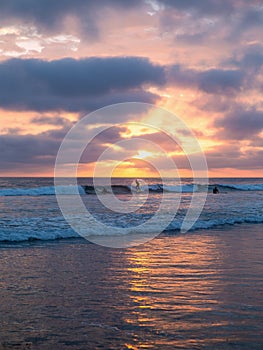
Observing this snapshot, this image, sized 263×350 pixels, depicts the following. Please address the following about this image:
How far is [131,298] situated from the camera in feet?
22.1

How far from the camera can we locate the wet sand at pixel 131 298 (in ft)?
16.3

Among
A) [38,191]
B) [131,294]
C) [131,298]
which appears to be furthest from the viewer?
[38,191]

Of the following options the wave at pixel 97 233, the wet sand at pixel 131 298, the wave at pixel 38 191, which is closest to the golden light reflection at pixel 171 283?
the wet sand at pixel 131 298

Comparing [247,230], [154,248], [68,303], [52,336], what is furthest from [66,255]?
[247,230]

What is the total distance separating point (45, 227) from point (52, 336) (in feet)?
34.3

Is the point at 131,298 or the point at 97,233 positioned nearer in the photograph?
the point at 131,298

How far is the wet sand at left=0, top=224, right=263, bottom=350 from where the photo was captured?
196 inches

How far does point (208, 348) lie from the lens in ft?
15.2

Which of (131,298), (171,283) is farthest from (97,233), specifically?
(131,298)

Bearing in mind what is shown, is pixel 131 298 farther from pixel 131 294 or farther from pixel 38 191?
pixel 38 191

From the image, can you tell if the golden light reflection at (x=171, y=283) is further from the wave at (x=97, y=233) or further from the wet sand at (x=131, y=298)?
the wave at (x=97, y=233)

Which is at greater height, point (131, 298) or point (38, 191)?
point (38, 191)

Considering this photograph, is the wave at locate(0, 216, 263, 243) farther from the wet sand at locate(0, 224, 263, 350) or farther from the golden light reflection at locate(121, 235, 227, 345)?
the golden light reflection at locate(121, 235, 227, 345)

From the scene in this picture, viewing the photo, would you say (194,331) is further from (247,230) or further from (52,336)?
(247,230)
